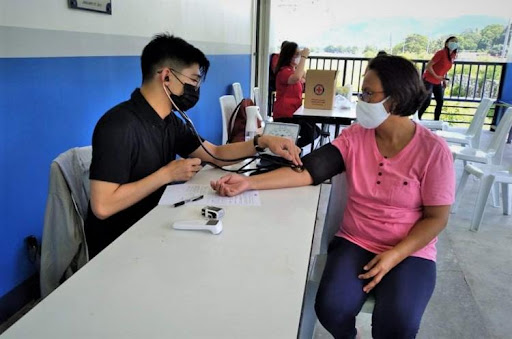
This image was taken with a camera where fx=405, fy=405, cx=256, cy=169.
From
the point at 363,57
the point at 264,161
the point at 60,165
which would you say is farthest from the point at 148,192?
the point at 363,57

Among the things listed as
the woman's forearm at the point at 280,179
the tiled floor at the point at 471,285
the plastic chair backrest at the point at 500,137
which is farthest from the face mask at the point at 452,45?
the woman's forearm at the point at 280,179

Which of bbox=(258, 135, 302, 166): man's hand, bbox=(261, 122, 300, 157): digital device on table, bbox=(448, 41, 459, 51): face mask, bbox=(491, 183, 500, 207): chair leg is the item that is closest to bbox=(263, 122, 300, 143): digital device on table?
bbox=(261, 122, 300, 157): digital device on table

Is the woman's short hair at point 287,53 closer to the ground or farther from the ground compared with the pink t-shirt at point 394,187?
farther from the ground

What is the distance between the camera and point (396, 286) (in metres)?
1.30

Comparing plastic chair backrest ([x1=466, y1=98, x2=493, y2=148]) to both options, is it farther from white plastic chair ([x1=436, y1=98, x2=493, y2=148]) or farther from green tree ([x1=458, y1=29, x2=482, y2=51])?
green tree ([x1=458, y1=29, x2=482, y2=51])

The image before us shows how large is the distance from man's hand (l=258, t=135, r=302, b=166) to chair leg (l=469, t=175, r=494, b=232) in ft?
6.24

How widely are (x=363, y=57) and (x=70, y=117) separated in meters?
6.01

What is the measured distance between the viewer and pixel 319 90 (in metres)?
3.87

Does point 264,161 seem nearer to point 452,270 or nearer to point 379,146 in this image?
point 379,146

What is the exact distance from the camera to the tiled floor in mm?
1913

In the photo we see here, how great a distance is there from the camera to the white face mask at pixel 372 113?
1.49 m

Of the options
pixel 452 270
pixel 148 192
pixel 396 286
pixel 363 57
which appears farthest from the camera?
pixel 363 57

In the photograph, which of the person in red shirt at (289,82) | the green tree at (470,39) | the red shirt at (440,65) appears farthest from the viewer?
the green tree at (470,39)

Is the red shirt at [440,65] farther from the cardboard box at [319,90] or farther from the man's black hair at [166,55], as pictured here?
the man's black hair at [166,55]
